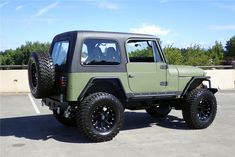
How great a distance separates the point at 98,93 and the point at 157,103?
1.82 metres

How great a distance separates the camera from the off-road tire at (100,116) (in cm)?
729

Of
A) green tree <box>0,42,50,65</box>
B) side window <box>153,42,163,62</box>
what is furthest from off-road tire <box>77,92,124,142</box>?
green tree <box>0,42,50,65</box>

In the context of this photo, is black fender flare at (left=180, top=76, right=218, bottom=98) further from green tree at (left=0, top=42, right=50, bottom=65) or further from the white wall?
green tree at (left=0, top=42, right=50, bottom=65)

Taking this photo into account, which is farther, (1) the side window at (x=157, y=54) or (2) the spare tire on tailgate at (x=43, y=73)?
(1) the side window at (x=157, y=54)

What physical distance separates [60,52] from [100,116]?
5.10 feet

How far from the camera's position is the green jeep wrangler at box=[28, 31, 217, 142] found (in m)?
7.36

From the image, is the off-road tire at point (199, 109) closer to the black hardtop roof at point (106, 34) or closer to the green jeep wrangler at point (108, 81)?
the green jeep wrangler at point (108, 81)

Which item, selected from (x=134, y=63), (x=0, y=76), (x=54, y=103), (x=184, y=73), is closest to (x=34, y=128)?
(x=54, y=103)

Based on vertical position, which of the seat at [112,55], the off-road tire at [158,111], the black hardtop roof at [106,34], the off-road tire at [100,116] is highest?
the black hardtop roof at [106,34]

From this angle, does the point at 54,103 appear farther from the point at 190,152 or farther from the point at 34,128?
the point at 190,152

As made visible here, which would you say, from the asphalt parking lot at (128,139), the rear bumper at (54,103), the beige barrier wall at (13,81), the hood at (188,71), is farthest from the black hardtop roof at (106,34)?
the beige barrier wall at (13,81)

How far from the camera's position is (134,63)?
8047 millimetres

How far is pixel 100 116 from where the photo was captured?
758cm

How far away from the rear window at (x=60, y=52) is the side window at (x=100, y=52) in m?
Result: 0.40
